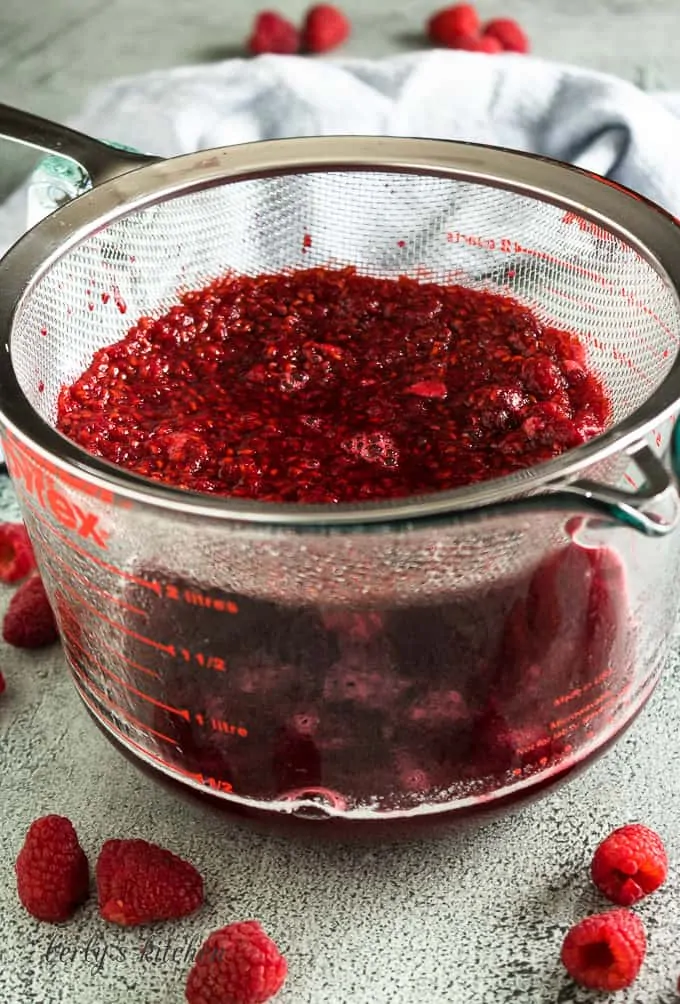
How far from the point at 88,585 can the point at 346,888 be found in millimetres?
487

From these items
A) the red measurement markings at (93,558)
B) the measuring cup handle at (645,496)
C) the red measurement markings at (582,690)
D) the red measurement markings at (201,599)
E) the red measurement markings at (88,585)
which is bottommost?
the red measurement markings at (582,690)

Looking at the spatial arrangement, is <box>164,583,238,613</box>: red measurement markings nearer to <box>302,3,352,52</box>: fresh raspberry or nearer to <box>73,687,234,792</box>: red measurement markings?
<box>73,687,234,792</box>: red measurement markings

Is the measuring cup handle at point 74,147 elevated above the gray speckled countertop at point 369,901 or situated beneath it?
elevated above

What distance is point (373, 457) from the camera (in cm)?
167

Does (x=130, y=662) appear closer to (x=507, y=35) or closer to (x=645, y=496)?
(x=645, y=496)

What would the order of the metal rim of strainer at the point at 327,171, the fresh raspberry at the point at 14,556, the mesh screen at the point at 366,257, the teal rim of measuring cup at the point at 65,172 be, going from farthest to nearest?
the fresh raspberry at the point at 14,556 → the teal rim of measuring cup at the point at 65,172 → the mesh screen at the point at 366,257 → the metal rim of strainer at the point at 327,171

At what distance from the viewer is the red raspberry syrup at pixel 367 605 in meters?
1.37

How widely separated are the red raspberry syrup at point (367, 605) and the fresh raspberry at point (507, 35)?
1.99m

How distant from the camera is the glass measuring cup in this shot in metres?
1.28

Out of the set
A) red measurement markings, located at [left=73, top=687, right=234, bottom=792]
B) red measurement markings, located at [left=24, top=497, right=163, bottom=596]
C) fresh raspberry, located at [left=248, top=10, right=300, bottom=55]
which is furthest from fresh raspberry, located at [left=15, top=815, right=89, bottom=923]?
fresh raspberry, located at [left=248, top=10, right=300, bottom=55]

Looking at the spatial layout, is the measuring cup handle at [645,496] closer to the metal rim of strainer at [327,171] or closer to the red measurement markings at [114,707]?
the metal rim of strainer at [327,171]

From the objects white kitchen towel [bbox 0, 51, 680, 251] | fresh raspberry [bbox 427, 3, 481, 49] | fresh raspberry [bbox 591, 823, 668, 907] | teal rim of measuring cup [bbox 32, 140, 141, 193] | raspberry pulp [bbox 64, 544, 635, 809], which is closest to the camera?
raspberry pulp [bbox 64, 544, 635, 809]

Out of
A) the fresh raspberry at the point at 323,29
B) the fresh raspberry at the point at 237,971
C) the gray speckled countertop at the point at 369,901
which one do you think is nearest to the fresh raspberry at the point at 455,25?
the fresh raspberry at the point at 323,29

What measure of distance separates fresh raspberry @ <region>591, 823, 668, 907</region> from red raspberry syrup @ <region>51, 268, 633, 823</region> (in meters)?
0.15
